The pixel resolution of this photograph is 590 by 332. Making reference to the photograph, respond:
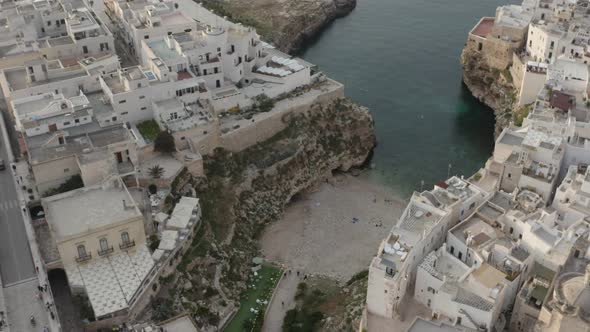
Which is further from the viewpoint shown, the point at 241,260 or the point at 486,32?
the point at 486,32

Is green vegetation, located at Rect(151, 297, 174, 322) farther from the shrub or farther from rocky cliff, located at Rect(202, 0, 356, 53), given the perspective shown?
rocky cliff, located at Rect(202, 0, 356, 53)

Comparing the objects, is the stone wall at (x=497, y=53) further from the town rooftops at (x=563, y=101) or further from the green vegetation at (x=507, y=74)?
the town rooftops at (x=563, y=101)

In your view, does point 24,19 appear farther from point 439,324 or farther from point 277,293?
point 439,324

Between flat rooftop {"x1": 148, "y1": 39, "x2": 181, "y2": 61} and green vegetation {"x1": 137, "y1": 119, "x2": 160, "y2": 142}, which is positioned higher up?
flat rooftop {"x1": 148, "y1": 39, "x2": 181, "y2": 61}

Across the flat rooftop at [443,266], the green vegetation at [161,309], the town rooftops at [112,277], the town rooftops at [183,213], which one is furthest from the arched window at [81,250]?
the flat rooftop at [443,266]

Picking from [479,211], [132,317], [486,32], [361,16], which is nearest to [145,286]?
[132,317]

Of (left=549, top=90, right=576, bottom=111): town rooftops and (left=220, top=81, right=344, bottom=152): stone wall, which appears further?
(left=220, top=81, right=344, bottom=152): stone wall

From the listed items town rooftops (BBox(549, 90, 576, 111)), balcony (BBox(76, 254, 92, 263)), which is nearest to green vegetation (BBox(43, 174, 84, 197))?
balcony (BBox(76, 254, 92, 263))
